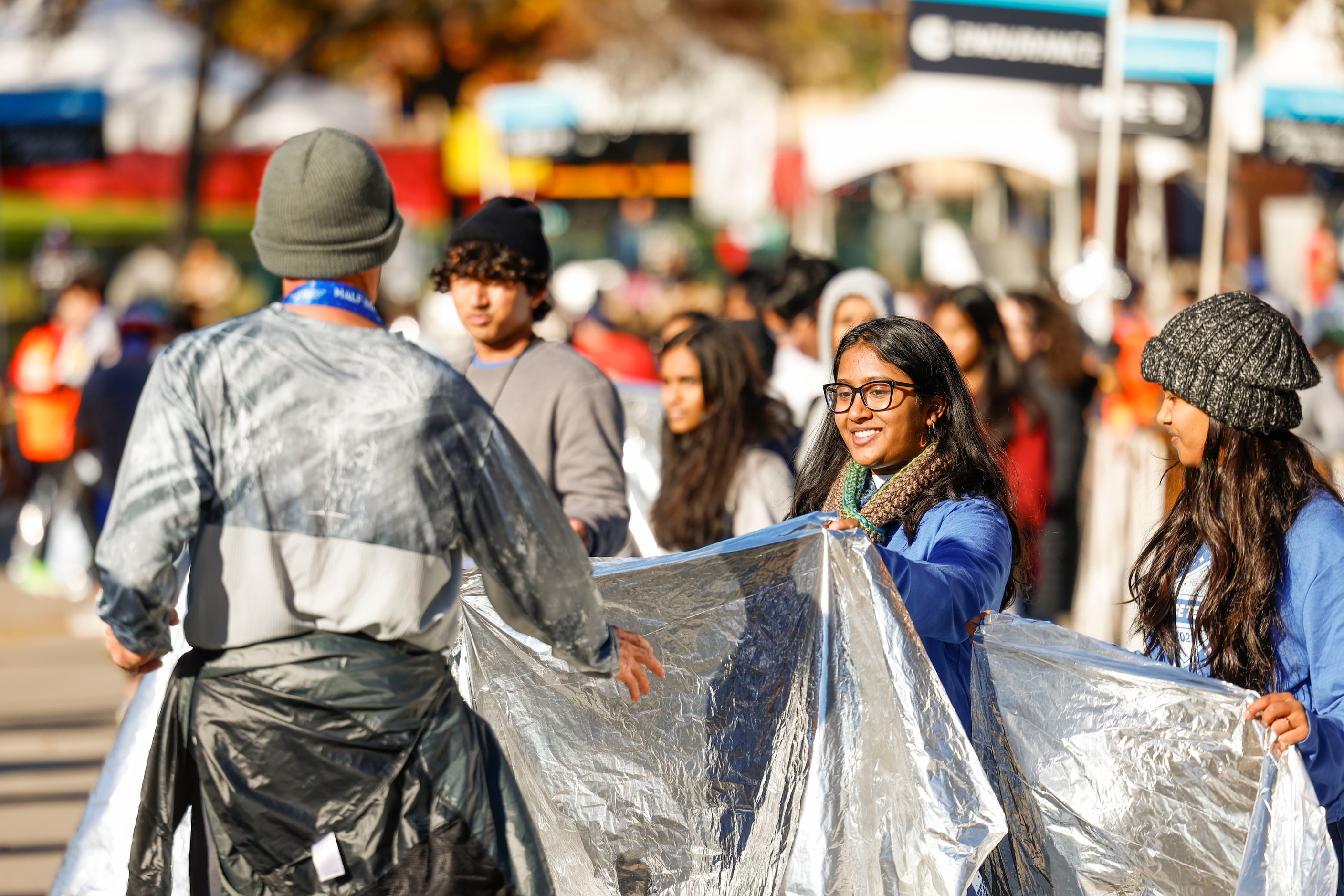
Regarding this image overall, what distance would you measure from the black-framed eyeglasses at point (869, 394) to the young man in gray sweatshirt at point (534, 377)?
1084 mm

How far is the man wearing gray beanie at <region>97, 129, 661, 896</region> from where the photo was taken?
7.95 feet

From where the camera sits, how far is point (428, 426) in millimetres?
2465

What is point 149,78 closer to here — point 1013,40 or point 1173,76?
point 1013,40

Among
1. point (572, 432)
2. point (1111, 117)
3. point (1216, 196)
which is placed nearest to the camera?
point (572, 432)

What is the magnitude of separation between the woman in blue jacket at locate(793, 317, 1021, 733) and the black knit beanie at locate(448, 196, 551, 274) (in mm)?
1303

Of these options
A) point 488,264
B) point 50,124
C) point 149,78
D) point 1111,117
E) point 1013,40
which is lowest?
point 488,264

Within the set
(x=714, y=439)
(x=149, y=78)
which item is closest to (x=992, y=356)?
(x=714, y=439)

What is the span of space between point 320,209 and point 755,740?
130cm

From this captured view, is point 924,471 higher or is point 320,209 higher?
point 320,209

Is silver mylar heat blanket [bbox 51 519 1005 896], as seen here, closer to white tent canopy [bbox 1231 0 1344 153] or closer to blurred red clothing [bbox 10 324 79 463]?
blurred red clothing [bbox 10 324 79 463]

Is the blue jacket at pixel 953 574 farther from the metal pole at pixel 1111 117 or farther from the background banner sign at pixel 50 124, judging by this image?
the background banner sign at pixel 50 124

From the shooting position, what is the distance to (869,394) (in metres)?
3.13

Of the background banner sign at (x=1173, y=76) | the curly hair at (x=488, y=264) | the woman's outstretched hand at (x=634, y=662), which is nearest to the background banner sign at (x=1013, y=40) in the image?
the background banner sign at (x=1173, y=76)

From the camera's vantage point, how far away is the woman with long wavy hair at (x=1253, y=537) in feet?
8.89
